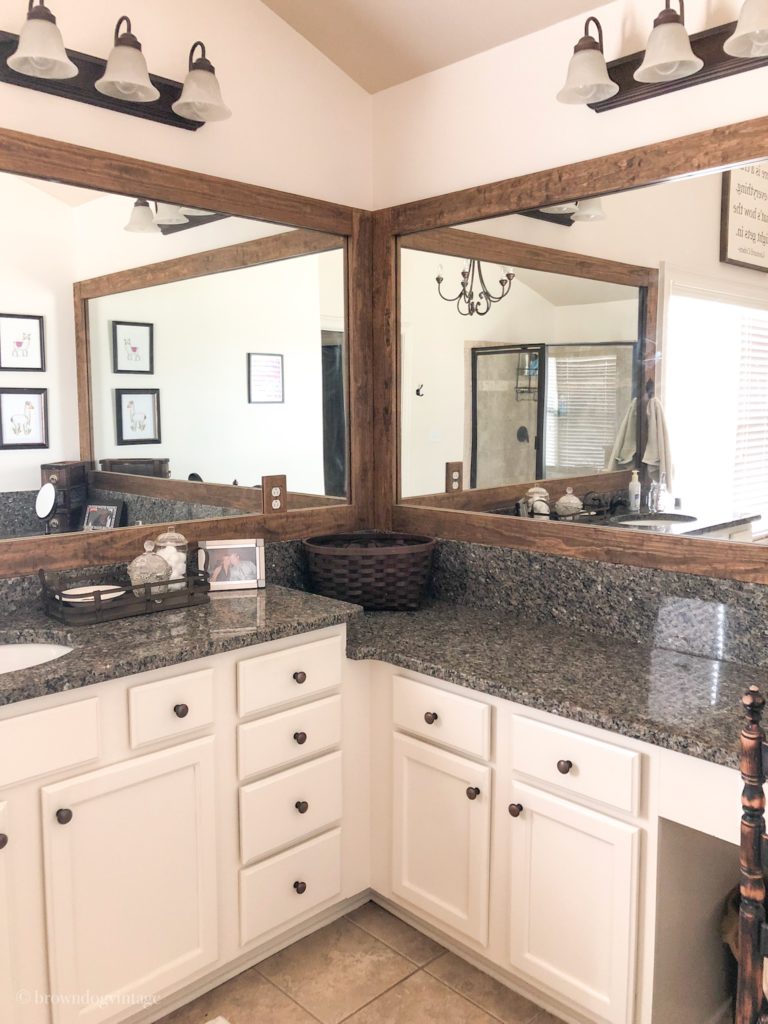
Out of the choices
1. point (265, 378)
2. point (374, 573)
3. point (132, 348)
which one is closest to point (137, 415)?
point (132, 348)

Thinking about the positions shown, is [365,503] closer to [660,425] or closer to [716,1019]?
[660,425]

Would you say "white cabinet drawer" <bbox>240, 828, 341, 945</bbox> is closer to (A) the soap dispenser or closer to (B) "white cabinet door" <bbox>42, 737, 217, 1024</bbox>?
(B) "white cabinet door" <bbox>42, 737, 217, 1024</bbox>

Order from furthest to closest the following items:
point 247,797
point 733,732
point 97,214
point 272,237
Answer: point 272,237, point 97,214, point 247,797, point 733,732

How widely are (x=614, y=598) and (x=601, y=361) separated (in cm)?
64

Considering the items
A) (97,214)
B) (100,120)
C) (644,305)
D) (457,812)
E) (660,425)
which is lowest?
(457,812)

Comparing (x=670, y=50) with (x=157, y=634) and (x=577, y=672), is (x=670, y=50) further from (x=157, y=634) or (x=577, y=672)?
(x=157, y=634)

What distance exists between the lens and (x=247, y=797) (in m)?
2.08

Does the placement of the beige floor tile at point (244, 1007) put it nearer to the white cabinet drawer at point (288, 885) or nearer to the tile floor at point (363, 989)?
the tile floor at point (363, 989)

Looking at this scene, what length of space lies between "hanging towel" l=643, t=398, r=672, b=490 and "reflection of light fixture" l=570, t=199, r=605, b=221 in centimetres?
52

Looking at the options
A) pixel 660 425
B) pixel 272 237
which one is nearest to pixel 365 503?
pixel 272 237

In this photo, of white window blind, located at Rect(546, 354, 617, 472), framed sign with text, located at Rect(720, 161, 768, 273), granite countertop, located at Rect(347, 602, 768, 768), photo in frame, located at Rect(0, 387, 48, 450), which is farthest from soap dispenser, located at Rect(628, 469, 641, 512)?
photo in frame, located at Rect(0, 387, 48, 450)

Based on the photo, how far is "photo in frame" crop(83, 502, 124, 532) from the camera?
7.51 ft

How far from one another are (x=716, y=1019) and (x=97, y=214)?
246 cm

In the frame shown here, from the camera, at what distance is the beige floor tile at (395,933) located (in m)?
2.26
